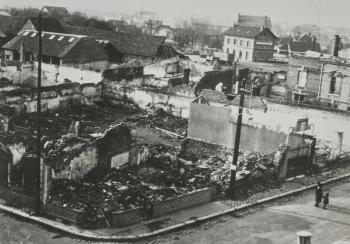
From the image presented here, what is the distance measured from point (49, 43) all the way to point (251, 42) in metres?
45.3

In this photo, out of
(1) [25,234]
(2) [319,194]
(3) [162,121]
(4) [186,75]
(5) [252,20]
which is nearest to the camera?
(1) [25,234]

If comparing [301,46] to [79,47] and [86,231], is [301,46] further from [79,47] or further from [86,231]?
[86,231]

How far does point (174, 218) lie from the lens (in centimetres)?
1958

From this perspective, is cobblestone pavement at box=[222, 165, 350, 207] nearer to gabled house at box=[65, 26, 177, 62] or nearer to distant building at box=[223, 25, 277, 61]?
gabled house at box=[65, 26, 177, 62]

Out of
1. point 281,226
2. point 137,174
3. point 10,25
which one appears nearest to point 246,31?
point 10,25

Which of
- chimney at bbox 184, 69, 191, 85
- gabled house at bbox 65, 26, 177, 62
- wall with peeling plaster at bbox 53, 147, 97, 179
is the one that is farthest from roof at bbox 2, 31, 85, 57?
wall with peeling plaster at bbox 53, 147, 97, 179

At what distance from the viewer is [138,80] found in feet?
155

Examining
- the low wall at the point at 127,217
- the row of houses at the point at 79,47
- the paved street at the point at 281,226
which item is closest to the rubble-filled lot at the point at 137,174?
the low wall at the point at 127,217

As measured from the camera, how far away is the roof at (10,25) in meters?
69.4

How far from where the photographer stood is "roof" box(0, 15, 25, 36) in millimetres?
69381

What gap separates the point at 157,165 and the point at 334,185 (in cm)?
954

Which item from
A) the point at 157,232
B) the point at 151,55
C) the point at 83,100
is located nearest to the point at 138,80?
the point at 83,100

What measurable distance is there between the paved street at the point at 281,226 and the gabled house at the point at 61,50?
3646 cm

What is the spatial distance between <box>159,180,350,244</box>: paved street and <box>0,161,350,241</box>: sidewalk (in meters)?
0.59
